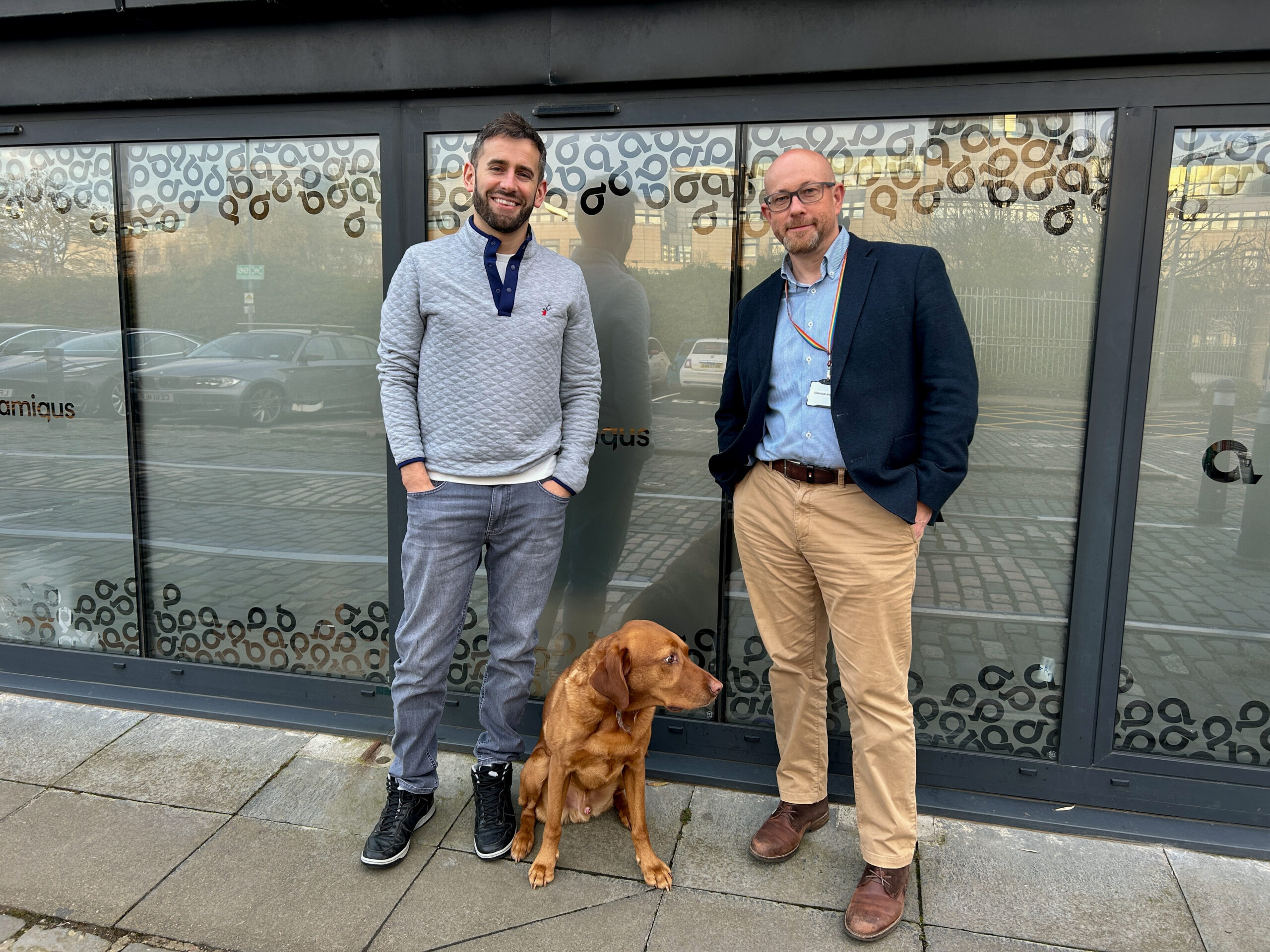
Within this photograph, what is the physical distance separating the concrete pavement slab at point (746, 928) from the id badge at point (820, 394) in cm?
172

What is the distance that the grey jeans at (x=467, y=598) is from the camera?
3.06 metres

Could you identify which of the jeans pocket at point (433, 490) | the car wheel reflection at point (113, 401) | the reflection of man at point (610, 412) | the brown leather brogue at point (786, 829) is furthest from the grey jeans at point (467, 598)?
the car wheel reflection at point (113, 401)

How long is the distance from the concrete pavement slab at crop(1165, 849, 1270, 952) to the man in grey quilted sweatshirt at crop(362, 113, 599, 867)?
240 cm

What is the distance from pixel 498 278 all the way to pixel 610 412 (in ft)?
3.13

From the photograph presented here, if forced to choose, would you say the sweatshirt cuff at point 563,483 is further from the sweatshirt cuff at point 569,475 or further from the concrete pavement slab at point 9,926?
the concrete pavement slab at point 9,926

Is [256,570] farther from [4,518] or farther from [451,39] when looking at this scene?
[451,39]

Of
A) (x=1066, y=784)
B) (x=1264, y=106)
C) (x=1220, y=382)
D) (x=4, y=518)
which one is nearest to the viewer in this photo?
(x=1264, y=106)

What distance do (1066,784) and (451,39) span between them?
13.0 ft

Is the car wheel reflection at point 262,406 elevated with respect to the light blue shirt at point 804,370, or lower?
lower

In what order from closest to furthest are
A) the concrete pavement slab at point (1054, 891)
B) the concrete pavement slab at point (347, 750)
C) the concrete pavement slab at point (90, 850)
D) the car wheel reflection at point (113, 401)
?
the concrete pavement slab at point (1054, 891) < the concrete pavement slab at point (90, 850) < the concrete pavement slab at point (347, 750) < the car wheel reflection at point (113, 401)

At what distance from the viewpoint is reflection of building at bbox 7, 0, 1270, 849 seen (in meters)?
3.16

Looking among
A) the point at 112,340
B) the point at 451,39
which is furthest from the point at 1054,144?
the point at 112,340

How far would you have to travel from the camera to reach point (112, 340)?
14.0 feet

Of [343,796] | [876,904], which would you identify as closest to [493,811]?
[343,796]
